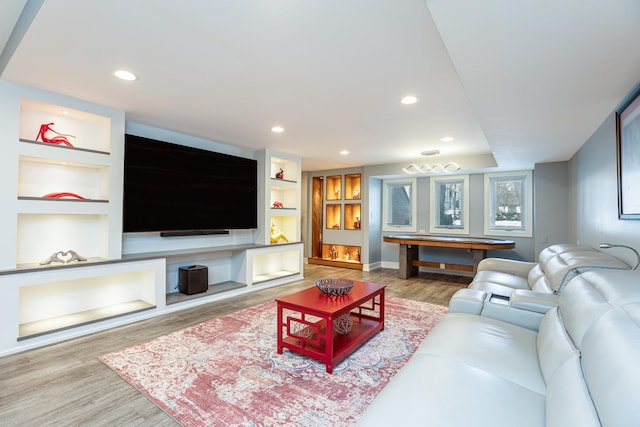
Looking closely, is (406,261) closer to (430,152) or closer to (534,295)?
(430,152)

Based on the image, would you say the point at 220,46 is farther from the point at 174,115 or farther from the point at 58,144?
the point at 58,144

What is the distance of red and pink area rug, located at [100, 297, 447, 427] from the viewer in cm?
188

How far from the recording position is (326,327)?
254 centimetres

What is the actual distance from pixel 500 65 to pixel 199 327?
11.4ft

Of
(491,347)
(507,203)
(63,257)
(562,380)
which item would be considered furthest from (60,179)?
(507,203)

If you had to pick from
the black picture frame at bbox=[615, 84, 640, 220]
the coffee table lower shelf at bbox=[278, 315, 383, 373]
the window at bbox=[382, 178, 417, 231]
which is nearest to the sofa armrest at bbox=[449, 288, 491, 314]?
the coffee table lower shelf at bbox=[278, 315, 383, 373]

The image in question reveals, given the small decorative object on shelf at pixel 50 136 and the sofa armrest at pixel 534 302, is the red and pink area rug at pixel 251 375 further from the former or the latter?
the small decorative object on shelf at pixel 50 136

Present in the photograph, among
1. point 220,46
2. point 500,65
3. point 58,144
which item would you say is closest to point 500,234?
point 500,65

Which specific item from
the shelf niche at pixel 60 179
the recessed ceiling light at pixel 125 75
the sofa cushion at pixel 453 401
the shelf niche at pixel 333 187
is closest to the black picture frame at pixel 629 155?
the sofa cushion at pixel 453 401

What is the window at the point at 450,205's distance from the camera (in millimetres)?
6258

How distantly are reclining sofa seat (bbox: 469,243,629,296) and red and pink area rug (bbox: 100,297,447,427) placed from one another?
0.87m

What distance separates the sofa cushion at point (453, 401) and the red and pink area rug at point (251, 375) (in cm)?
74

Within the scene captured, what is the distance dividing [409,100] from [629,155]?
171 centimetres

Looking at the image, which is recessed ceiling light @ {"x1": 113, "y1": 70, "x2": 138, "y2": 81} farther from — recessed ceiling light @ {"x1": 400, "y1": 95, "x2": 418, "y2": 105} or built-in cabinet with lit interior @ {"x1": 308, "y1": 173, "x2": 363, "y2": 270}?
built-in cabinet with lit interior @ {"x1": 308, "y1": 173, "x2": 363, "y2": 270}
